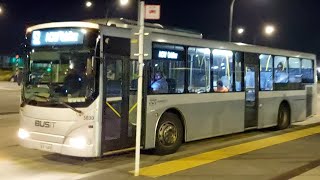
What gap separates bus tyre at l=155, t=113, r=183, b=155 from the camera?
1164cm

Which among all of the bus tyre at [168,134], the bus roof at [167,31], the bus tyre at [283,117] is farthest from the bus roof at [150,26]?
the bus tyre at [283,117]

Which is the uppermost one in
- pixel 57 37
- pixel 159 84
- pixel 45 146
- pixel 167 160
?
pixel 57 37

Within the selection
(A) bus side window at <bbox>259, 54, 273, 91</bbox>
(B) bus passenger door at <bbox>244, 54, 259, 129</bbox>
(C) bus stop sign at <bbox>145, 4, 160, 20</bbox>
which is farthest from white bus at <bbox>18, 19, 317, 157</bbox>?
(A) bus side window at <bbox>259, 54, 273, 91</bbox>

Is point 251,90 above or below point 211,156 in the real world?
above

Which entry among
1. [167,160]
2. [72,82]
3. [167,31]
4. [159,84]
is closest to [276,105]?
[167,31]

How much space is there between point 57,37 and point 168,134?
135 inches

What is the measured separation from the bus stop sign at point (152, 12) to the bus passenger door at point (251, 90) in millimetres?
6920

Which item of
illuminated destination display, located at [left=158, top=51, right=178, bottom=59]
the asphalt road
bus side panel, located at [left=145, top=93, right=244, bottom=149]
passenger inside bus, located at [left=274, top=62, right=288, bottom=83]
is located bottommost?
the asphalt road

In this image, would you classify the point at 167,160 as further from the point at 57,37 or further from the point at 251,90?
the point at 251,90

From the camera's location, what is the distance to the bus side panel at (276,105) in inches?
636

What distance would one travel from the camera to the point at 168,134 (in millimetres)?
11844

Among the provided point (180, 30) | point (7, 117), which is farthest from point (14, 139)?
point (7, 117)

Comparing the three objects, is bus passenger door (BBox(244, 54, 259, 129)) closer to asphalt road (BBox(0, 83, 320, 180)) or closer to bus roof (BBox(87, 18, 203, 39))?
asphalt road (BBox(0, 83, 320, 180))

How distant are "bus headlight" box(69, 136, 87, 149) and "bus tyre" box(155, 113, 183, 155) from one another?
222 cm
